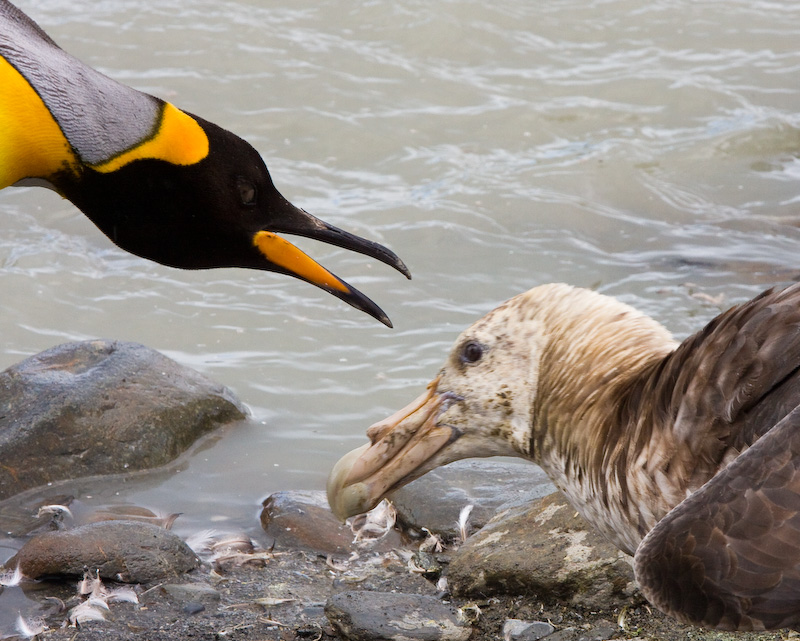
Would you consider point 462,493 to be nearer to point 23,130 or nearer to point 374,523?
point 374,523

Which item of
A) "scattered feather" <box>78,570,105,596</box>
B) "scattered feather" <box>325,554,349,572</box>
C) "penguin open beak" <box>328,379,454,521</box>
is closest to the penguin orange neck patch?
"penguin open beak" <box>328,379,454,521</box>

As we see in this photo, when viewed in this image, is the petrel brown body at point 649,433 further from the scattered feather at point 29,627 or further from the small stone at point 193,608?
the scattered feather at point 29,627

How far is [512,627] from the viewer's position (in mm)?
4125

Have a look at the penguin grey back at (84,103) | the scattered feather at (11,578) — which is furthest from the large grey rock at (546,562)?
the penguin grey back at (84,103)

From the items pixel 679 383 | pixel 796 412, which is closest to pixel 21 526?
pixel 679 383

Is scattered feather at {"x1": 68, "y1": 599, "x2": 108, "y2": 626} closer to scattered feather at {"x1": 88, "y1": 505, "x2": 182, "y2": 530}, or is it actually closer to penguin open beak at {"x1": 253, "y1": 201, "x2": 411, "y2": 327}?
scattered feather at {"x1": 88, "y1": 505, "x2": 182, "y2": 530}

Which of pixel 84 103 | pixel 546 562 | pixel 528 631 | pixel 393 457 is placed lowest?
pixel 528 631

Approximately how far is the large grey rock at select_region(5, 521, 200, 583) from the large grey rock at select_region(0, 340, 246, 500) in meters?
0.87

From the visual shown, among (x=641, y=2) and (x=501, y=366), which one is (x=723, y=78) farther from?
(x=501, y=366)

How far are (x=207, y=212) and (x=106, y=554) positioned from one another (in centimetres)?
155

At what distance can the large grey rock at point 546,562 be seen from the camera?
4223 millimetres

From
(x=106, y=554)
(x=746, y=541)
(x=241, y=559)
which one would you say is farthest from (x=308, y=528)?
(x=746, y=541)

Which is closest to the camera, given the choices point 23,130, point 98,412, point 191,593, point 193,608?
point 23,130

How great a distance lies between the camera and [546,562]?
430cm
